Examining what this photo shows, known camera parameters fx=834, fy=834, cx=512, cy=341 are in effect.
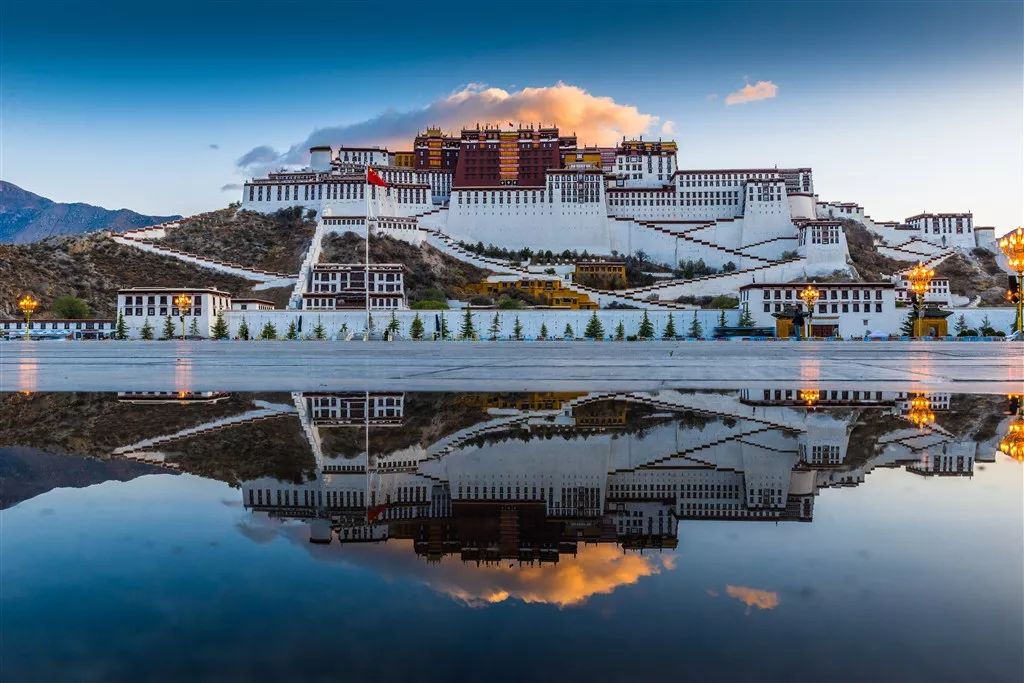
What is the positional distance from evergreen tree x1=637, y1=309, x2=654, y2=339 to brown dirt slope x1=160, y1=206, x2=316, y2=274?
37227 mm

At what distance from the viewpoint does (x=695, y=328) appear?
6512 centimetres

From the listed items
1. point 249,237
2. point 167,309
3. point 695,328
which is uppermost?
point 249,237

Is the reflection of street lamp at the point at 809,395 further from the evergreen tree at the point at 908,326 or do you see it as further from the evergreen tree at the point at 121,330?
the evergreen tree at the point at 121,330

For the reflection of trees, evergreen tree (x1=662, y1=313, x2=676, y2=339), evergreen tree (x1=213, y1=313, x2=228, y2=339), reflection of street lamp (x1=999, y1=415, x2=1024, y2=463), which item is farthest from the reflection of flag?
evergreen tree (x1=213, y1=313, x2=228, y2=339)

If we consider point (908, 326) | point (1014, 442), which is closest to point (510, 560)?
point (1014, 442)

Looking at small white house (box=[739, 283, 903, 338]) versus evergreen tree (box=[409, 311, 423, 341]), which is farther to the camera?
small white house (box=[739, 283, 903, 338])

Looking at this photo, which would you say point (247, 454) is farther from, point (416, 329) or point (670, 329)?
point (670, 329)

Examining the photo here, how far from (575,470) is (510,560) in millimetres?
1628

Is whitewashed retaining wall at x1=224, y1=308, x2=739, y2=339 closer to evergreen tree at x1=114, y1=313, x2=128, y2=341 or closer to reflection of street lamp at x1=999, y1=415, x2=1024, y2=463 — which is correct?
evergreen tree at x1=114, y1=313, x2=128, y2=341

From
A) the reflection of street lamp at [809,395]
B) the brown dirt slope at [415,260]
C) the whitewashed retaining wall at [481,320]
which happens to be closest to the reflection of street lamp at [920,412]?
the reflection of street lamp at [809,395]

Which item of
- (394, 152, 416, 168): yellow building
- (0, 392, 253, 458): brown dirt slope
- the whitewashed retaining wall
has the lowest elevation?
(0, 392, 253, 458): brown dirt slope

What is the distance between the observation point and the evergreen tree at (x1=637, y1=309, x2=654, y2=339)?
63688 millimetres

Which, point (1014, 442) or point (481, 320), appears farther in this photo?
point (481, 320)

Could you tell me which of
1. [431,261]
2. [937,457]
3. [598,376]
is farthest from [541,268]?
[937,457]
